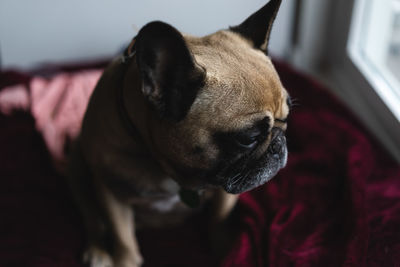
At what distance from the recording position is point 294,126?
5.13 feet

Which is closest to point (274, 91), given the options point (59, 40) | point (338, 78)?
point (338, 78)

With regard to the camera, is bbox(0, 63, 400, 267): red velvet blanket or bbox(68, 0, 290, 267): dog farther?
bbox(0, 63, 400, 267): red velvet blanket

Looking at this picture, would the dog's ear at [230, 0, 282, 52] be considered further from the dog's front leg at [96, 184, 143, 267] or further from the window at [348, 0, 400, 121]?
the window at [348, 0, 400, 121]

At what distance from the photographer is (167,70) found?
2.72ft

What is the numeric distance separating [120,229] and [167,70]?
1.68ft

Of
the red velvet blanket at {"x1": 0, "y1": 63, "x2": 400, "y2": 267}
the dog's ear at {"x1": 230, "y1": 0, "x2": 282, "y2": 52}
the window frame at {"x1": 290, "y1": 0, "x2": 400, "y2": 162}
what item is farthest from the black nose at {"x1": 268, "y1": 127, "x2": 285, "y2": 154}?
the window frame at {"x1": 290, "y1": 0, "x2": 400, "y2": 162}

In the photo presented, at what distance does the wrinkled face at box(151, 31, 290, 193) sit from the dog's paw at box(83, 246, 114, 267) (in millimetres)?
417

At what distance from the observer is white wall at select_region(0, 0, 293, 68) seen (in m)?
1.80

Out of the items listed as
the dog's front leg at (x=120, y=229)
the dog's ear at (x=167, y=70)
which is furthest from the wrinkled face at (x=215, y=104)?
the dog's front leg at (x=120, y=229)

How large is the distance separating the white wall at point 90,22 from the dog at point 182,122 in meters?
0.81

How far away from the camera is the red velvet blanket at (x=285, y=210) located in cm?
117

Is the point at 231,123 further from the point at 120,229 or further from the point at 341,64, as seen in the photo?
the point at 341,64

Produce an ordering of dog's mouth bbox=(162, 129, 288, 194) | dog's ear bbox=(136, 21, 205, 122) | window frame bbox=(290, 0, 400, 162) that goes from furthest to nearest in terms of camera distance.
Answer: window frame bbox=(290, 0, 400, 162), dog's mouth bbox=(162, 129, 288, 194), dog's ear bbox=(136, 21, 205, 122)

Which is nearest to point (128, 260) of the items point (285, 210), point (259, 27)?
point (285, 210)
